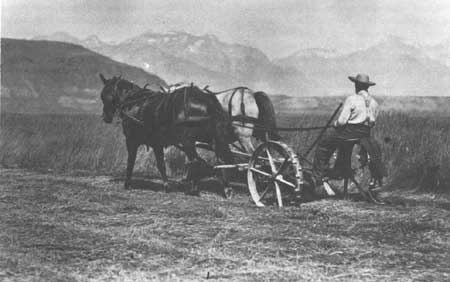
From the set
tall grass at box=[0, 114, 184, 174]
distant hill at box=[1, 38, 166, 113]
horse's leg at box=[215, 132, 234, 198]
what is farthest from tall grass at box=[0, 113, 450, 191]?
distant hill at box=[1, 38, 166, 113]

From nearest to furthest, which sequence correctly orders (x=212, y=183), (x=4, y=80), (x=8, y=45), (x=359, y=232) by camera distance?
(x=359, y=232) < (x=212, y=183) < (x=4, y=80) < (x=8, y=45)

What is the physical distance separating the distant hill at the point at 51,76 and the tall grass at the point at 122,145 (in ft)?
265

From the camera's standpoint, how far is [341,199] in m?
8.80

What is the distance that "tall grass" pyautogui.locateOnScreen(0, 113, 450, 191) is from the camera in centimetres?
984

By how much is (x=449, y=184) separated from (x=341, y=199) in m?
1.93

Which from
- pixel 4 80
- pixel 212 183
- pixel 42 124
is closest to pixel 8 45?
pixel 4 80

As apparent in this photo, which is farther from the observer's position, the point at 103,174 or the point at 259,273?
the point at 103,174

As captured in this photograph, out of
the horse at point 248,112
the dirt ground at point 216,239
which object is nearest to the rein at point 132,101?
the horse at point 248,112

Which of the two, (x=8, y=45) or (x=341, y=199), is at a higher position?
(x=8, y=45)

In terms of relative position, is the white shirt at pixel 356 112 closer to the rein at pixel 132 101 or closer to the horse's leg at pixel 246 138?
the horse's leg at pixel 246 138

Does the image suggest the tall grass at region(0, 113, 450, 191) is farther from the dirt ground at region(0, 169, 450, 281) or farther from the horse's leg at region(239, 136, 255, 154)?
the horse's leg at region(239, 136, 255, 154)

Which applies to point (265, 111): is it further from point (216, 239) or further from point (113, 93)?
point (216, 239)

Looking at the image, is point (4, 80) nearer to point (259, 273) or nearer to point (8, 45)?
point (8, 45)

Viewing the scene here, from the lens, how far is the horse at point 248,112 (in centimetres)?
975
